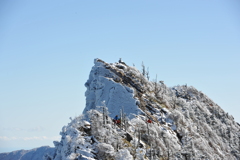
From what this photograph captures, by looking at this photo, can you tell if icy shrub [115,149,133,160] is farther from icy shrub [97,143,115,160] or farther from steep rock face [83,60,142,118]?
steep rock face [83,60,142,118]

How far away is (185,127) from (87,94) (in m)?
49.0

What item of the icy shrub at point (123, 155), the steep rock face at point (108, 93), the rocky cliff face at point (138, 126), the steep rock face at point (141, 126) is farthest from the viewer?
the steep rock face at point (108, 93)

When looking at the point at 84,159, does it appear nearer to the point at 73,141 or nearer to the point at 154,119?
the point at 73,141

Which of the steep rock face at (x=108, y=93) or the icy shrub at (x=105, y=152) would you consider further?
the steep rock face at (x=108, y=93)

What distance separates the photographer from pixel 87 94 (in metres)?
136

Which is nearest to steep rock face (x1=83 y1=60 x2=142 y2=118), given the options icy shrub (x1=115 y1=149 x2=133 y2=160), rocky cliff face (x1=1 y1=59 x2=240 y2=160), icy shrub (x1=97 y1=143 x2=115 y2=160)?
rocky cliff face (x1=1 y1=59 x2=240 y2=160)

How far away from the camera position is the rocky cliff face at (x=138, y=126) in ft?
274

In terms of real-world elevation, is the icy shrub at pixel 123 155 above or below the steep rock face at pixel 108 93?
below

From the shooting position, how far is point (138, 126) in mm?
104875

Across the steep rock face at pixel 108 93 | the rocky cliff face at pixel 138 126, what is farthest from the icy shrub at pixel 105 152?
the steep rock face at pixel 108 93

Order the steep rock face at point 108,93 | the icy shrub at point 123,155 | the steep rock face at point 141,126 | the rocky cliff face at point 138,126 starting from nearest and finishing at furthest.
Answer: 1. the icy shrub at point 123,155
2. the rocky cliff face at point 138,126
3. the steep rock face at point 141,126
4. the steep rock face at point 108,93

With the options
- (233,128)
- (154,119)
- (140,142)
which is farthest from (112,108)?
(233,128)

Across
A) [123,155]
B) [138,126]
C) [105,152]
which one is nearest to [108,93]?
[138,126]

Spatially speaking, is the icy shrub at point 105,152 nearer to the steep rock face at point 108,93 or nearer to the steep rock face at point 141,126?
the steep rock face at point 141,126
